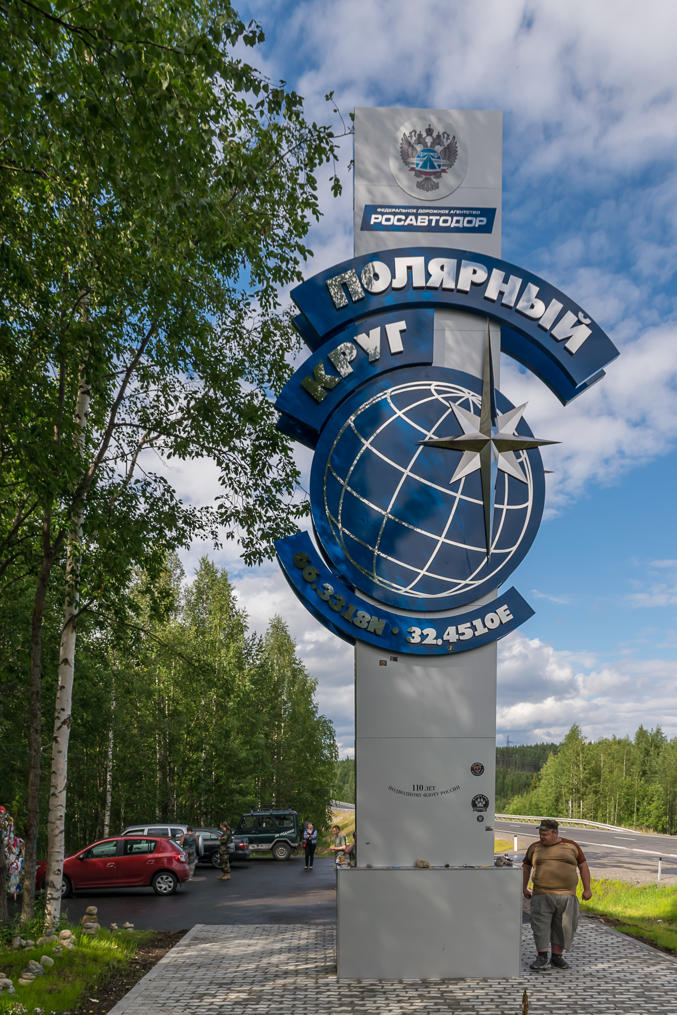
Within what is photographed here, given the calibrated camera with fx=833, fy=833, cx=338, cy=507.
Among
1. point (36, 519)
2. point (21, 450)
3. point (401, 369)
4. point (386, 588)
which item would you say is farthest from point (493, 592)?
point (36, 519)

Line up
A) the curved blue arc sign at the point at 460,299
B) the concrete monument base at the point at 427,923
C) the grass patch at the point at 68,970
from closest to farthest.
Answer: the grass patch at the point at 68,970
the concrete monument base at the point at 427,923
the curved blue arc sign at the point at 460,299

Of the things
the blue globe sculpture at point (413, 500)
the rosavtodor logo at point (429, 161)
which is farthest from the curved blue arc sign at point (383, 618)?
the rosavtodor logo at point (429, 161)

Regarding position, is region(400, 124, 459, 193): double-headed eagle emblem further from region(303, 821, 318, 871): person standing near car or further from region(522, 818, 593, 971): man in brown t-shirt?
region(303, 821, 318, 871): person standing near car

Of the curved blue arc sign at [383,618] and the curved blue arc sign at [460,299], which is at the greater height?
the curved blue arc sign at [460,299]

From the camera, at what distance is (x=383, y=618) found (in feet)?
34.1

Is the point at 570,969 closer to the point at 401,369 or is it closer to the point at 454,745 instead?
the point at 454,745

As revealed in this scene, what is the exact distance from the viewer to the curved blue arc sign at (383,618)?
1034 cm

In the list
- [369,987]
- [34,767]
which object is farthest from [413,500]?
[34,767]

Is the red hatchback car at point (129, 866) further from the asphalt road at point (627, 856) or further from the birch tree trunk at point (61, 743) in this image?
the asphalt road at point (627, 856)

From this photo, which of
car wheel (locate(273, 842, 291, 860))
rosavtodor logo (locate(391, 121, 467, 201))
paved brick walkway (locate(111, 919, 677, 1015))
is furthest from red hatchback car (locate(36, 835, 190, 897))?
rosavtodor logo (locate(391, 121, 467, 201))

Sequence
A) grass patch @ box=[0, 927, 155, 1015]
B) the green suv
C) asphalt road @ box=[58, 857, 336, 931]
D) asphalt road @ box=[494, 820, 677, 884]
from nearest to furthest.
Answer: grass patch @ box=[0, 927, 155, 1015]
asphalt road @ box=[58, 857, 336, 931]
asphalt road @ box=[494, 820, 677, 884]
the green suv

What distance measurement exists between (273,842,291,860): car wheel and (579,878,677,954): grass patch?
44.2ft

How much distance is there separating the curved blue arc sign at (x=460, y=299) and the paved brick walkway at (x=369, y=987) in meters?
7.21

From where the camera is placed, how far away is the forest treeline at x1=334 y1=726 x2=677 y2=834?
85.8 meters
